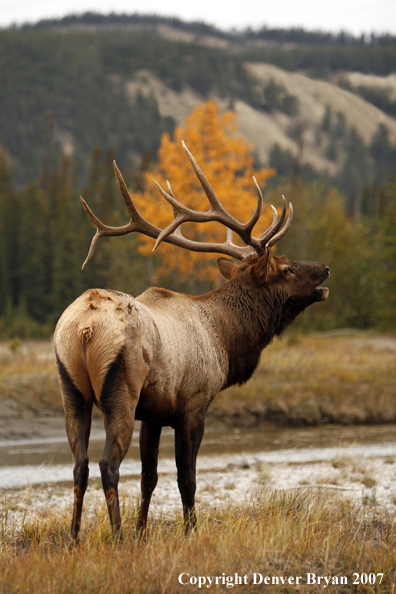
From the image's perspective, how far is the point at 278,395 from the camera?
14109 mm

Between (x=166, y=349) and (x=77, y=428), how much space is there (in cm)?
80

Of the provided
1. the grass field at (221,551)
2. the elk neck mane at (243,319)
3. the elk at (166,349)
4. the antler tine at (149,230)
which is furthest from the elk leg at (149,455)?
the antler tine at (149,230)

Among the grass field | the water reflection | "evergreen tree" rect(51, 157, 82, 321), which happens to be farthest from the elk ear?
"evergreen tree" rect(51, 157, 82, 321)

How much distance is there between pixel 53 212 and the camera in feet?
142

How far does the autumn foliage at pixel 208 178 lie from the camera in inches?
819

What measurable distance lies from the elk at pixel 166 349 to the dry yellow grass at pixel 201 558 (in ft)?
1.22

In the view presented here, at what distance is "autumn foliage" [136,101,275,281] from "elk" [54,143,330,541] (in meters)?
14.2

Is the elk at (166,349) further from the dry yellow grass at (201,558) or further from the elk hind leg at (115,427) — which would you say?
the dry yellow grass at (201,558)

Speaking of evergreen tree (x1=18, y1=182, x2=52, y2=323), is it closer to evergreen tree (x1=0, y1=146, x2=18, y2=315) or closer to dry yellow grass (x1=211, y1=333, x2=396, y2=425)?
evergreen tree (x1=0, y1=146, x2=18, y2=315)

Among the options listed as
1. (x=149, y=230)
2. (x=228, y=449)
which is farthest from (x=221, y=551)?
(x=228, y=449)

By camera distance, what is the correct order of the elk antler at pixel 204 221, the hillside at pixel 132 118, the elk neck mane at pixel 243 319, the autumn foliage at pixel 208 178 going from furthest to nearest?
the hillside at pixel 132 118, the autumn foliage at pixel 208 178, the elk antler at pixel 204 221, the elk neck mane at pixel 243 319

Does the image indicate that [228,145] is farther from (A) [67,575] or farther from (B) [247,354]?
(A) [67,575]

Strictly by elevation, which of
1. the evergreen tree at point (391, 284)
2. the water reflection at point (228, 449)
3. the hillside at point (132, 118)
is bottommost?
the water reflection at point (228, 449)

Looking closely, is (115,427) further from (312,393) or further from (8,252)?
(8,252)
